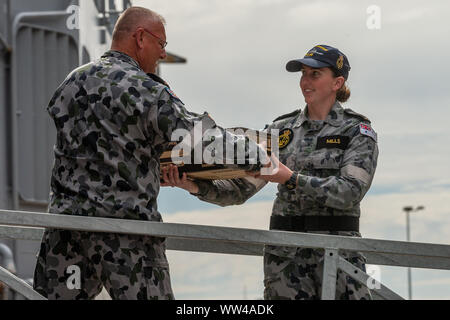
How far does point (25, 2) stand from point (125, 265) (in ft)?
36.5

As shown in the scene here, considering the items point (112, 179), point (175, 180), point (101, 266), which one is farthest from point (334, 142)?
point (101, 266)

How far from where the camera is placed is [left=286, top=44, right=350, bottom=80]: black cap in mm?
5301

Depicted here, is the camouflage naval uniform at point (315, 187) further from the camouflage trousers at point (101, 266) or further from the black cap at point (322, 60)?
the camouflage trousers at point (101, 266)

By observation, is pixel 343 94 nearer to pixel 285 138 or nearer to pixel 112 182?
pixel 285 138

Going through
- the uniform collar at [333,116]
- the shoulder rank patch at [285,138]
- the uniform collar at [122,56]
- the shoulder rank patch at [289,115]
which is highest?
the uniform collar at [122,56]

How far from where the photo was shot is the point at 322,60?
532 centimetres

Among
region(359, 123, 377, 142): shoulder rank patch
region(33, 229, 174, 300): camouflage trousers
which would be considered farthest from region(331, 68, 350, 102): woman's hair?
region(33, 229, 174, 300): camouflage trousers

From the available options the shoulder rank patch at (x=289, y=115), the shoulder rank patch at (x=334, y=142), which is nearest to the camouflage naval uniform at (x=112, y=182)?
the shoulder rank patch at (x=334, y=142)

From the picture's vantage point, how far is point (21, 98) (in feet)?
48.1

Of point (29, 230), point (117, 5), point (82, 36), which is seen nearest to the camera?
point (29, 230)

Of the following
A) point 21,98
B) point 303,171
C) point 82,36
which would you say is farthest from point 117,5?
point 303,171

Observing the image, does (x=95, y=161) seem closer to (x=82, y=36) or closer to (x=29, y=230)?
(x=29, y=230)

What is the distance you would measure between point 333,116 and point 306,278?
86 cm

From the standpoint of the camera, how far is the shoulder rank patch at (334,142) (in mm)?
5227
